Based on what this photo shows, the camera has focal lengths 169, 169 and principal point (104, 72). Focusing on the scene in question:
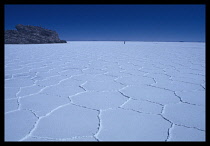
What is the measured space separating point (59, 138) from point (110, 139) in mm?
285

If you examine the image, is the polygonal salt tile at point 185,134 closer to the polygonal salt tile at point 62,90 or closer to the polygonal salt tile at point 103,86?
the polygonal salt tile at point 103,86

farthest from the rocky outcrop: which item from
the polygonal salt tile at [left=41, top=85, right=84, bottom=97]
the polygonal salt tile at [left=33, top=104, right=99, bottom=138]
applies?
the polygonal salt tile at [left=33, top=104, right=99, bottom=138]

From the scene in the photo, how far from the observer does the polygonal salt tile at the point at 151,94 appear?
151cm

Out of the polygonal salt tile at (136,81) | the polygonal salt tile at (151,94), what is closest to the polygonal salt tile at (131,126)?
the polygonal salt tile at (151,94)

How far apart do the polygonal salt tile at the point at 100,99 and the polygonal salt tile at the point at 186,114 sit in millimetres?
394

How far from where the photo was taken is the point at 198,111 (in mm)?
1289

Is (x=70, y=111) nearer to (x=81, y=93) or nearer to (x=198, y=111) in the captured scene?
(x=81, y=93)

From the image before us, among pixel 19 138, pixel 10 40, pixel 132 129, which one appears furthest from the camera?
pixel 10 40

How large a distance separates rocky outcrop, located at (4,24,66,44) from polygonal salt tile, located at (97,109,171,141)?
13.9 metres

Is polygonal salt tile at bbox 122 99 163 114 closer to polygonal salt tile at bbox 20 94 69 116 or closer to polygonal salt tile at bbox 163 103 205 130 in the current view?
polygonal salt tile at bbox 163 103 205 130

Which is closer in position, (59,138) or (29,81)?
(59,138)

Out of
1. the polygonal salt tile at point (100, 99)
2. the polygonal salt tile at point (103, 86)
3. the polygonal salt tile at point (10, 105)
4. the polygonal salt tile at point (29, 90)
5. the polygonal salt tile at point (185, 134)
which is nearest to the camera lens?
the polygonal salt tile at point (185, 134)

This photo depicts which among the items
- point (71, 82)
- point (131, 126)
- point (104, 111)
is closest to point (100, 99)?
point (104, 111)
